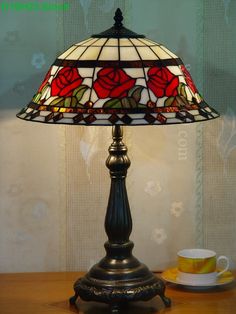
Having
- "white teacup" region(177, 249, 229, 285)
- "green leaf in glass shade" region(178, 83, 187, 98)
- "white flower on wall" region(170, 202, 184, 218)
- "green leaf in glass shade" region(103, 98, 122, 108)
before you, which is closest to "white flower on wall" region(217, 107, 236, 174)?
"white flower on wall" region(170, 202, 184, 218)

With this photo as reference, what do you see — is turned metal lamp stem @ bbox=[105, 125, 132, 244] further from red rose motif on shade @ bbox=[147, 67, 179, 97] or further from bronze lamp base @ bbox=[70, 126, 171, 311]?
red rose motif on shade @ bbox=[147, 67, 179, 97]

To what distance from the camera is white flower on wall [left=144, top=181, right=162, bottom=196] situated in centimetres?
187

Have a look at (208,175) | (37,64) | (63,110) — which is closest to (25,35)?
(37,64)

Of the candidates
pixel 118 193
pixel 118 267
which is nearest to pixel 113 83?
pixel 118 193

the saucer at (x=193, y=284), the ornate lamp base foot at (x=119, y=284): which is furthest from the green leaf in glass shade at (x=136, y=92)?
the saucer at (x=193, y=284)

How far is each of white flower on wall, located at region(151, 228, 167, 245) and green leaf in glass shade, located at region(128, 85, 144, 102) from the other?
0.53 meters

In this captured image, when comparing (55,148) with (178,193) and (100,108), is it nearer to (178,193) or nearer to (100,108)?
(178,193)

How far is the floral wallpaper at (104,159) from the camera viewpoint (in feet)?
5.96

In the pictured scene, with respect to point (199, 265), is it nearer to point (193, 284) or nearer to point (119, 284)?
point (193, 284)

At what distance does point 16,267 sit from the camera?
6.20ft

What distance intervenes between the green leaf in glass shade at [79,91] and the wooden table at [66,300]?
459 millimetres

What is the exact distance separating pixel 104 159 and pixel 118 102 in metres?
0.44

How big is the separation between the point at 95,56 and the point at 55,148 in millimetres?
421

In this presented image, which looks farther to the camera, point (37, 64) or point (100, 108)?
point (37, 64)
